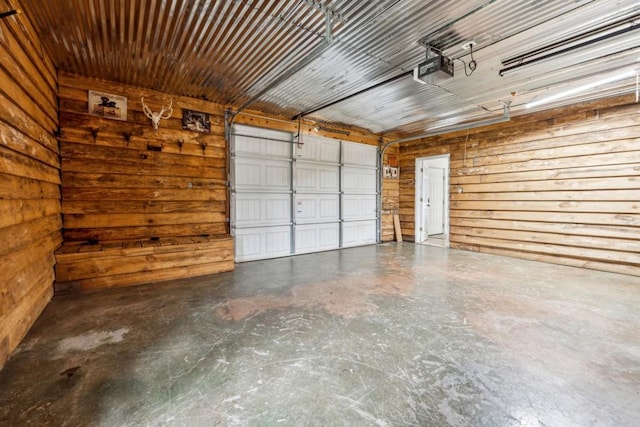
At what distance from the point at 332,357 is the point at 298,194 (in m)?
4.14

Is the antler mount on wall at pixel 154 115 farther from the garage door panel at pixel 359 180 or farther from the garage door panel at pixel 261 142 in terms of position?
the garage door panel at pixel 359 180

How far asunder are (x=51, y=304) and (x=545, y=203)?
761 cm

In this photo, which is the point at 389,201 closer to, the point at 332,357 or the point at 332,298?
the point at 332,298

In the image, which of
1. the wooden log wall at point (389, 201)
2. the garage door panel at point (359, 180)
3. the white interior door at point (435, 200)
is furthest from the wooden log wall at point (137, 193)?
the white interior door at point (435, 200)

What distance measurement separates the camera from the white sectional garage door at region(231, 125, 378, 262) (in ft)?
17.3

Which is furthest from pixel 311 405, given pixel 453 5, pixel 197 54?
pixel 197 54

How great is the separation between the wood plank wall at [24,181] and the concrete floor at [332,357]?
1.03 ft

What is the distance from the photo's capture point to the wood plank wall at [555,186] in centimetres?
438

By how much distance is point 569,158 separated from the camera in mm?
4898

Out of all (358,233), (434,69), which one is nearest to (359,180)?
(358,233)

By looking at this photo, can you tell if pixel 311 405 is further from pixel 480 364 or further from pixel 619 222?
pixel 619 222

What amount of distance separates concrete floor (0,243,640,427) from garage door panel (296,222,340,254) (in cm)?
231

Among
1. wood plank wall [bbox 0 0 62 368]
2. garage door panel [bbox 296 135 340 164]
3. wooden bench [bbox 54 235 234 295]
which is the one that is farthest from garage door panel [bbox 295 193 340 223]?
wood plank wall [bbox 0 0 62 368]

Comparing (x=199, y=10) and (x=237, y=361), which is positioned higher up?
(x=199, y=10)
